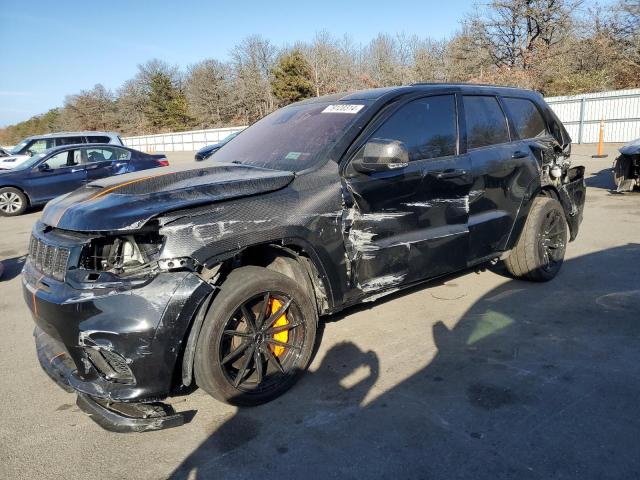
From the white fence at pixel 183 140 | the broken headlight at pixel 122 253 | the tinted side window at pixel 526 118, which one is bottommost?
the broken headlight at pixel 122 253

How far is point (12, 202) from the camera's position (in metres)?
11.5

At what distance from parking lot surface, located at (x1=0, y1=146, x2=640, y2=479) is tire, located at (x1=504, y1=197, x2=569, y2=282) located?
0.44m

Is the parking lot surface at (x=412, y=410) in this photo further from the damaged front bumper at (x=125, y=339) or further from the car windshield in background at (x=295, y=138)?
the car windshield in background at (x=295, y=138)

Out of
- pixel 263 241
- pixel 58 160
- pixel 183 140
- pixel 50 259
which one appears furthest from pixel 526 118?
pixel 183 140

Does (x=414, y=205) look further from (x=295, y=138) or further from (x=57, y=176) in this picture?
(x=57, y=176)

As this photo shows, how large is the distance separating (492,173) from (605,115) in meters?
21.8

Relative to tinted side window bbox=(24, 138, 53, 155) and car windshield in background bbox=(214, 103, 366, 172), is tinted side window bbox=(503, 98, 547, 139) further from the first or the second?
tinted side window bbox=(24, 138, 53, 155)

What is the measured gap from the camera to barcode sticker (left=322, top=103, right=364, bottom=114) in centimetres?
371

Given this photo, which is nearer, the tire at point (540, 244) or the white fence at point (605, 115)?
the tire at point (540, 244)

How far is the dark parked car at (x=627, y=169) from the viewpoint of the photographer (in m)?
9.48

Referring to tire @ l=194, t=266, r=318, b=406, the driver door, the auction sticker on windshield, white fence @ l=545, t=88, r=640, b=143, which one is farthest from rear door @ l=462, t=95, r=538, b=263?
white fence @ l=545, t=88, r=640, b=143

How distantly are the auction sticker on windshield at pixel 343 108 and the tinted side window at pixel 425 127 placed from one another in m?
0.24

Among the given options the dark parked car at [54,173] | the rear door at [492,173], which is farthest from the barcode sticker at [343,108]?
the dark parked car at [54,173]

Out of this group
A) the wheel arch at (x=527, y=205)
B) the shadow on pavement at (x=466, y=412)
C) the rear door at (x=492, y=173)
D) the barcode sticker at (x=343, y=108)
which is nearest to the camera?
the shadow on pavement at (x=466, y=412)
